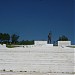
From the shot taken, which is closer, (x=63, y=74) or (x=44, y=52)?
(x=63, y=74)

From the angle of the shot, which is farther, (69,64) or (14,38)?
(14,38)

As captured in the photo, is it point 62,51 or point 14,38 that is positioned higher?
point 14,38

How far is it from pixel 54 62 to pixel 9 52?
90.2 inches

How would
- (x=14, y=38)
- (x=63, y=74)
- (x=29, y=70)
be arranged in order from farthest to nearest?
(x=14, y=38), (x=29, y=70), (x=63, y=74)

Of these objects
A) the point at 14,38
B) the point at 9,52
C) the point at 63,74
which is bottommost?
the point at 63,74

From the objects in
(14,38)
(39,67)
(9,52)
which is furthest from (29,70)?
(14,38)

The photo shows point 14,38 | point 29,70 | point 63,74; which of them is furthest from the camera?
point 14,38

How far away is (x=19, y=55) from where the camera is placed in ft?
46.7

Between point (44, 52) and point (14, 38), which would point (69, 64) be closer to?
point (44, 52)

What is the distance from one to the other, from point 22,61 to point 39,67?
91cm

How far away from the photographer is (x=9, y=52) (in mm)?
14234

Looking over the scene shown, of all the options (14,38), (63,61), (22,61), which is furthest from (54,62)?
(14,38)

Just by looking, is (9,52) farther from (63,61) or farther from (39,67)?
(63,61)

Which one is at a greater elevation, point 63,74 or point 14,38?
point 14,38
